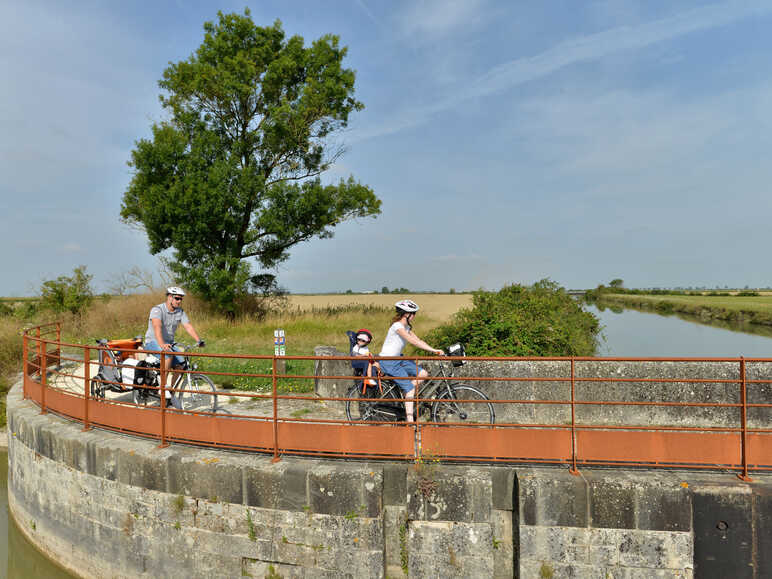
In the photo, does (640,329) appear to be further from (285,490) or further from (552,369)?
(285,490)

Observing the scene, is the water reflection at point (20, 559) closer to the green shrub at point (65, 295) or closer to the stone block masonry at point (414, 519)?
the stone block masonry at point (414, 519)

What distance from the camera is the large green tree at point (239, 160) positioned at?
17.6m

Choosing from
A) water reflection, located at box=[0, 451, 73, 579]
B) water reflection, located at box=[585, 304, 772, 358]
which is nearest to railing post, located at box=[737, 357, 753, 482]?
water reflection, located at box=[0, 451, 73, 579]

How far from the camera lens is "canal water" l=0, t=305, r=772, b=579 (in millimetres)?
5902

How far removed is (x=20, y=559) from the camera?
238 inches

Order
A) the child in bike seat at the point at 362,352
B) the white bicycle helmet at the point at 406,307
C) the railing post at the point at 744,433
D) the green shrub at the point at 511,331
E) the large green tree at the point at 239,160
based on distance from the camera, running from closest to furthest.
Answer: the railing post at the point at 744,433, the white bicycle helmet at the point at 406,307, the child in bike seat at the point at 362,352, the green shrub at the point at 511,331, the large green tree at the point at 239,160

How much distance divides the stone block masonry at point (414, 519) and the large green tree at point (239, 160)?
13887 mm

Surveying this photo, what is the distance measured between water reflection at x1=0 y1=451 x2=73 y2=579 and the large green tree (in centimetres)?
1186

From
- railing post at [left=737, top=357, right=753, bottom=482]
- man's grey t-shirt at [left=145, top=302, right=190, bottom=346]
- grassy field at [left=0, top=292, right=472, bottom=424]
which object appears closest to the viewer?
railing post at [left=737, top=357, right=753, bottom=482]

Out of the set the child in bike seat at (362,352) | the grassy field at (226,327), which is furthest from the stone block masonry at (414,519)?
the grassy field at (226,327)

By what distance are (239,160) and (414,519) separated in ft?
58.2

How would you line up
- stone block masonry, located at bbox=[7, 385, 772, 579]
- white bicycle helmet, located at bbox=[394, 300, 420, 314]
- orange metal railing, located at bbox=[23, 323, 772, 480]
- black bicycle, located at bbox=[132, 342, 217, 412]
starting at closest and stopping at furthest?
1. stone block masonry, located at bbox=[7, 385, 772, 579]
2. orange metal railing, located at bbox=[23, 323, 772, 480]
3. white bicycle helmet, located at bbox=[394, 300, 420, 314]
4. black bicycle, located at bbox=[132, 342, 217, 412]

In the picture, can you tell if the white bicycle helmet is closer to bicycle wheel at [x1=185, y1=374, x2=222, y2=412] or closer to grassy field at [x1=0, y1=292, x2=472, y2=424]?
bicycle wheel at [x1=185, y1=374, x2=222, y2=412]

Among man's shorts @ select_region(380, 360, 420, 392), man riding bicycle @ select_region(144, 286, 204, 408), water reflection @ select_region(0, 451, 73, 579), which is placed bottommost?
water reflection @ select_region(0, 451, 73, 579)
